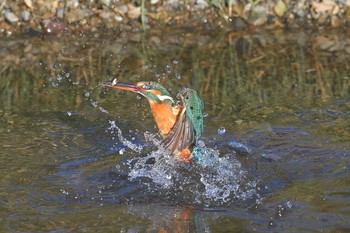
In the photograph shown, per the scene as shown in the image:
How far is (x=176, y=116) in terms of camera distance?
539 cm

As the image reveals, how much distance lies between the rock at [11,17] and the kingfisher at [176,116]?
12.0ft

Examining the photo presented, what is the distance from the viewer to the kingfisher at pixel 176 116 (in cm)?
517

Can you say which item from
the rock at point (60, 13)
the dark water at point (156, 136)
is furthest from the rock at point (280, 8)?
the rock at point (60, 13)

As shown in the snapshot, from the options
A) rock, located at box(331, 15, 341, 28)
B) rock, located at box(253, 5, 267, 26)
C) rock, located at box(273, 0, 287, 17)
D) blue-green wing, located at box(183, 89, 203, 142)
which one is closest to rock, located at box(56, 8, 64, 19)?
rock, located at box(253, 5, 267, 26)

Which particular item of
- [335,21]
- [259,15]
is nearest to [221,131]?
[259,15]

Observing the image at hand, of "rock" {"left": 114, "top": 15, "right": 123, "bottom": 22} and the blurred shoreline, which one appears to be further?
"rock" {"left": 114, "top": 15, "right": 123, "bottom": 22}

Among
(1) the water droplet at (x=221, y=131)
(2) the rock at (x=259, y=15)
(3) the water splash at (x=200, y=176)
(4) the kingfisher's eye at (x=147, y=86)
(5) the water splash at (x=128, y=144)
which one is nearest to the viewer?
(3) the water splash at (x=200, y=176)

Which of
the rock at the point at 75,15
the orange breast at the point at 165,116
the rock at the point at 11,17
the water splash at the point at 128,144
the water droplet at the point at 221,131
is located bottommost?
the water splash at the point at 128,144

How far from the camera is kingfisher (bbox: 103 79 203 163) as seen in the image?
5.17m

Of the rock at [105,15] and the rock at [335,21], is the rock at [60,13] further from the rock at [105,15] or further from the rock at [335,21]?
the rock at [335,21]

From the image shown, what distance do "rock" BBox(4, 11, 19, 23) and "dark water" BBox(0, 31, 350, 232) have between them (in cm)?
36

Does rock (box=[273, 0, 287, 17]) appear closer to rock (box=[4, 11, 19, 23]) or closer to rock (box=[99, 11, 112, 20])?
rock (box=[99, 11, 112, 20])

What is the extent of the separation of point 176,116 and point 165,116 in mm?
69

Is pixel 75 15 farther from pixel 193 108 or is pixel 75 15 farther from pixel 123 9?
pixel 193 108
